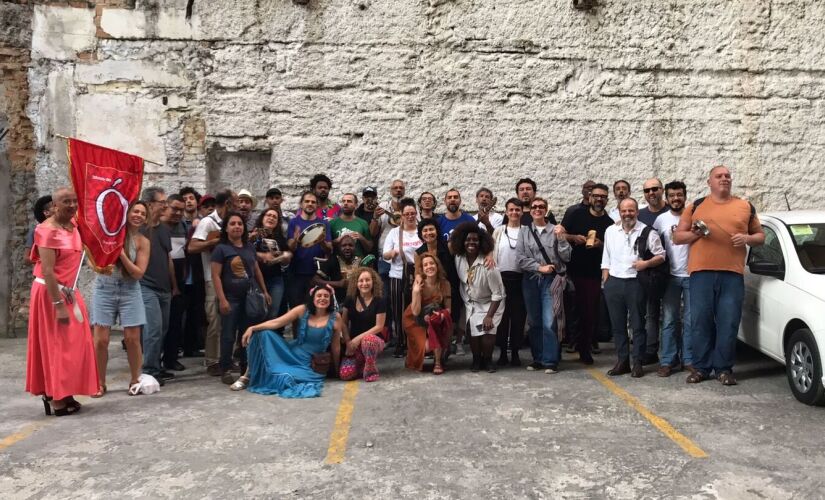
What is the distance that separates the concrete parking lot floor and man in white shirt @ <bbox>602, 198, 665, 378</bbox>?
28cm

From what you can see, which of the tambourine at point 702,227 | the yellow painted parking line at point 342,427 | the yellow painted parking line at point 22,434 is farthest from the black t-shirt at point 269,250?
the tambourine at point 702,227

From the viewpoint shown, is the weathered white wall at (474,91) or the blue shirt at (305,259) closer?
the blue shirt at (305,259)

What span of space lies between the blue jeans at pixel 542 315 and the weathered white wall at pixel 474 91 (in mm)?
2854

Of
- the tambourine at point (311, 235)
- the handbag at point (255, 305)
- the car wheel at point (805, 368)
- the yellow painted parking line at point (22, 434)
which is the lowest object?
the yellow painted parking line at point (22, 434)

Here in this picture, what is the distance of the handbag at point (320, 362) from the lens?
21.1ft

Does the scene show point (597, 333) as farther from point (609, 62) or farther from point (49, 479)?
point (49, 479)

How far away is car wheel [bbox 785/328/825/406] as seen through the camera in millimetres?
5297

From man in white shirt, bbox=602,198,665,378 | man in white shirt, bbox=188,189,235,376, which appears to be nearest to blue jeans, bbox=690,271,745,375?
man in white shirt, bbox=602,198,665,378

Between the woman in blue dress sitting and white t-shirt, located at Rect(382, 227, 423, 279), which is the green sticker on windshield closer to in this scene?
white t-shirt, located at Rect(382, 227, 423, 279)

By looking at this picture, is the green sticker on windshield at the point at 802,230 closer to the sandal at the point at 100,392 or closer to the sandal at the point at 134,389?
the sandal at the point at 134,389

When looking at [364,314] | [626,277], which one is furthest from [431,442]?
[626,277]

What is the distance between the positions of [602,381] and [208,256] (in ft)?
13.1

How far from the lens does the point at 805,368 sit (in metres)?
5.52

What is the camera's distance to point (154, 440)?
4730 millimetres
